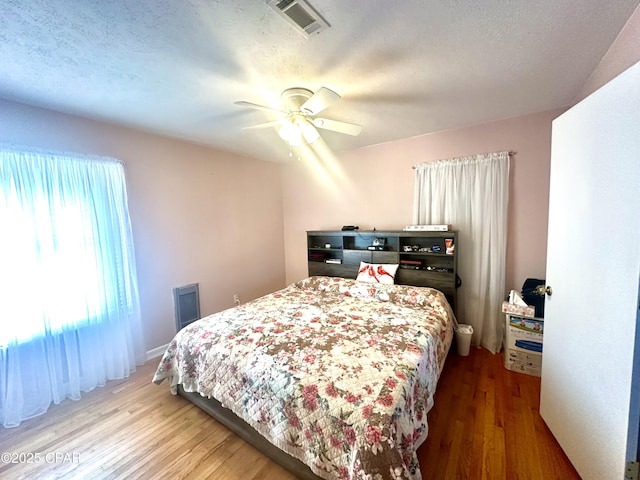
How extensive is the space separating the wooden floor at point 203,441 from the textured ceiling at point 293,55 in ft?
7.96

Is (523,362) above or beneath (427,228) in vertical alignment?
beneath

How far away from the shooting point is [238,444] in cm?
164

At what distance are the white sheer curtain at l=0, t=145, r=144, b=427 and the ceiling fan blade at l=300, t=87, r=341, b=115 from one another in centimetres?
204

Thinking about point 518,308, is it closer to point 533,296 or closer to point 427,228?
point 533,296

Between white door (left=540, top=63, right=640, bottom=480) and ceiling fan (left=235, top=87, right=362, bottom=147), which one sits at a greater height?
ceiling fan (left=235, top=87, right=362, bottom=147)

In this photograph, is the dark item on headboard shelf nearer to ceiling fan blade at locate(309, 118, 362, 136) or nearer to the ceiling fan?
ceiling fan blade at locate(309, 118, 362, 136)

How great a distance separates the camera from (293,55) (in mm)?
1472

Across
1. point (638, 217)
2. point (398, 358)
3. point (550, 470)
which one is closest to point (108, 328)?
point (398, 358)

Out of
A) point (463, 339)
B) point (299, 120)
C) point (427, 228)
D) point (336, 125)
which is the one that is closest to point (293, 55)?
point (299, 120)

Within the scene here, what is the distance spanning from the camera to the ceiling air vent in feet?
3.61

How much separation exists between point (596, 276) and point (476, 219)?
1.57 m

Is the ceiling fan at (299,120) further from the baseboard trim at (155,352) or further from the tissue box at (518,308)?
the baseboard trim at (155,352)

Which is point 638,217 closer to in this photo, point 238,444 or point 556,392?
point 556,392

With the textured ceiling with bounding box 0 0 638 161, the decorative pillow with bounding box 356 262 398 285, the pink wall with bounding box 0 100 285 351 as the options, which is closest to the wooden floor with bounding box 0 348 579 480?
the pink wall with bounding box 0 100 285 351
